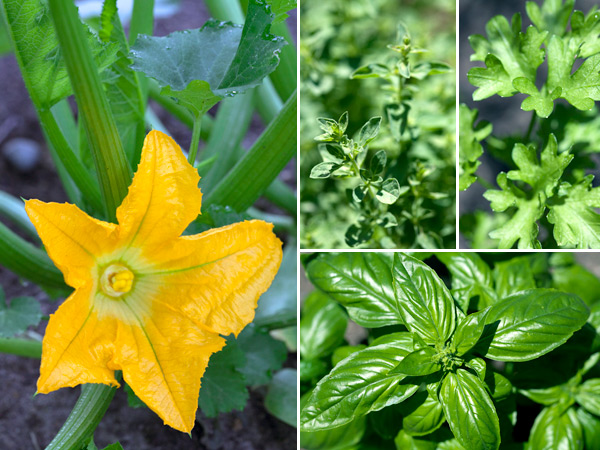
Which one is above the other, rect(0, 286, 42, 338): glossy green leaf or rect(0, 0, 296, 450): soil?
rect(0, 286, 42, 338): glossy green leaf

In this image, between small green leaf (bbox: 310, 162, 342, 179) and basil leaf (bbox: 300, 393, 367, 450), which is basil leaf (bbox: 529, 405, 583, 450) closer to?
basil leaf (bbox: 300, 393, 367, 450)

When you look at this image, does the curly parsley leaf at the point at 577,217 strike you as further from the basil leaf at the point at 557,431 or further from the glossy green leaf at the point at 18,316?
the glossy green leaf at the point at 18,316

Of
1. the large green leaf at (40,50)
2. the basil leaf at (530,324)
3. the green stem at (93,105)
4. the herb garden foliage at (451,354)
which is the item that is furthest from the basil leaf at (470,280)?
the large green leaf at (40,50)

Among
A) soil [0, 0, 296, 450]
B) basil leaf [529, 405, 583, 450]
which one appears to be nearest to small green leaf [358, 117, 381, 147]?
basil leaf [529, 405, 583, 450]

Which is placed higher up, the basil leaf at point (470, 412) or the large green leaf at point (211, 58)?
the large green leaf at point (211, 58)

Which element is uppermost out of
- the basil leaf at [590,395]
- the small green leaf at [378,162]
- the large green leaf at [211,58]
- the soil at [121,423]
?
the large green leaf at [211,58]

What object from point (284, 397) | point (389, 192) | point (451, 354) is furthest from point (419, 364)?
point (284, 397)

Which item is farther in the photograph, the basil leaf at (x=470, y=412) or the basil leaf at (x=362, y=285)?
the basil leaf at (x=362, y=285)
